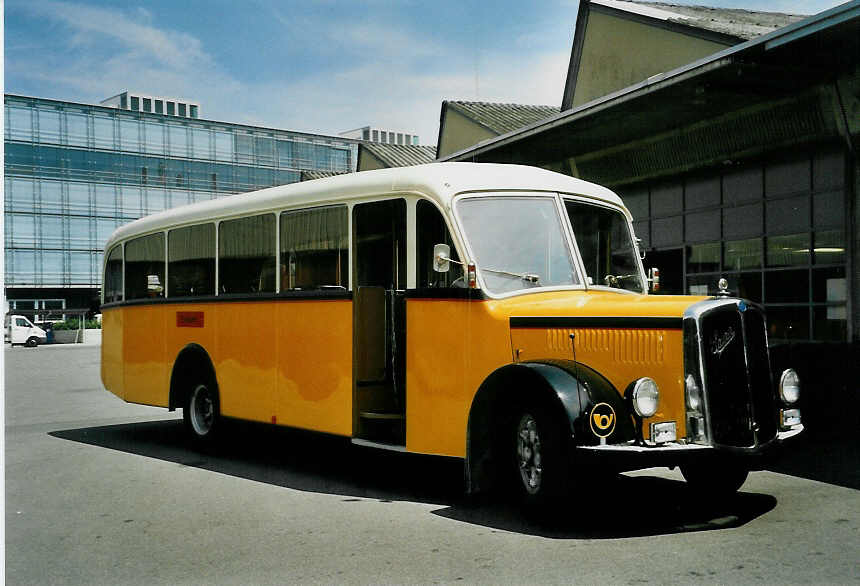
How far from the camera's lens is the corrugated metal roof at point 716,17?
16391 mm

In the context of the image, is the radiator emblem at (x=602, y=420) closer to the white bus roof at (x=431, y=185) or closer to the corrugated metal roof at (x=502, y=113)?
the white bus roof at (x=431, y=185)

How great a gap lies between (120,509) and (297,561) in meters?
2.34

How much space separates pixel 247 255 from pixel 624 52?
11.5 metres

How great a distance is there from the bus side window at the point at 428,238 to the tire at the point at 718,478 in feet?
8.09

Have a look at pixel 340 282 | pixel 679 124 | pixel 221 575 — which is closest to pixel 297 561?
pixel 221 575

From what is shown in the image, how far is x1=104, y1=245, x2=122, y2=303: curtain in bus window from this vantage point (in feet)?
43.1

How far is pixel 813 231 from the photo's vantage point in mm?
13602

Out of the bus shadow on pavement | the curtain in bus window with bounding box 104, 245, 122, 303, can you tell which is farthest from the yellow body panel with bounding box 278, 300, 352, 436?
the curtain in bus window with bounding box 104, 245, 122, 303

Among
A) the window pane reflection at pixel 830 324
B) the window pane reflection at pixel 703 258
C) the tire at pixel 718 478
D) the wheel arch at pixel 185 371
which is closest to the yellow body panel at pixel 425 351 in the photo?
the wheel arch at pixel 185 371

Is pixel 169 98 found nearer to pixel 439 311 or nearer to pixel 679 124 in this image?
pixel 679 124

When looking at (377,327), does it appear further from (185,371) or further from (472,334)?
(185,371)

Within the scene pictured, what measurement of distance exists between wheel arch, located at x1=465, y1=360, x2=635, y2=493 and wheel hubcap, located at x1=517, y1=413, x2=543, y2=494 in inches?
6.7

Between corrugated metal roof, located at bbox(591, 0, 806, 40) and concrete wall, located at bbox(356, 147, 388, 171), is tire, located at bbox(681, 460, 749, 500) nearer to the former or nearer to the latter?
corrugated metal roof, located at bbox(591, 0, 806, 40)

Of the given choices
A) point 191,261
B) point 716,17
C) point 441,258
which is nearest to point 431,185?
point 441,258
